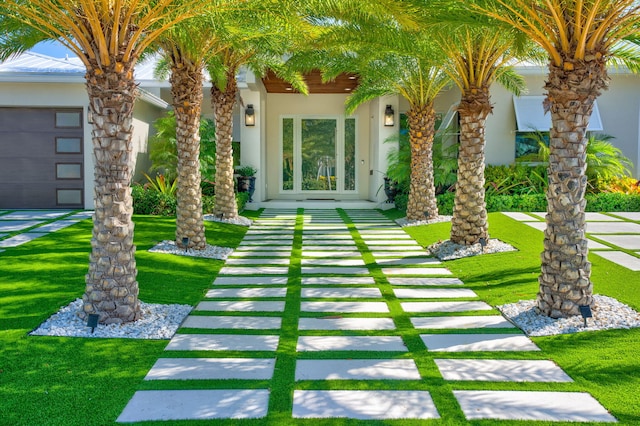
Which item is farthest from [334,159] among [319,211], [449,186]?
[449,186]

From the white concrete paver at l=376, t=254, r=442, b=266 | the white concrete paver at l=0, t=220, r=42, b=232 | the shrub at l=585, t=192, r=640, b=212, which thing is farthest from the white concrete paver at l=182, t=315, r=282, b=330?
the shrub at l=585, t=192, r=640, b=212

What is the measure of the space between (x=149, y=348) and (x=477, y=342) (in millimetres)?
3196

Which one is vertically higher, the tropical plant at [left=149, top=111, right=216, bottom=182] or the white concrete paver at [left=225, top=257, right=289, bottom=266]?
the tropical plant at [left=149, top=111, right=216, bottom=182]

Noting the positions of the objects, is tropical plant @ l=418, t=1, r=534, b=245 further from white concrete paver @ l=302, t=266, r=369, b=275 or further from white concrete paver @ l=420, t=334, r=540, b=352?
white concrete paver @ l=420, t=334, r=540, b=352

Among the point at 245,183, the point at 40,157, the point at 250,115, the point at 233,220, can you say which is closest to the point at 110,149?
the point at 233,220

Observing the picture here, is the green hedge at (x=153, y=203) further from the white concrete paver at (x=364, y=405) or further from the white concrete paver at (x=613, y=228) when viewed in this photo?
the white concrete paver at (x=364, y=405)

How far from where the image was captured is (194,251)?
37.3 feet

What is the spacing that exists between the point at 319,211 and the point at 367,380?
47.4 feet

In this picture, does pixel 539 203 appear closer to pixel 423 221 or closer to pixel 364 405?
pixel 423 221

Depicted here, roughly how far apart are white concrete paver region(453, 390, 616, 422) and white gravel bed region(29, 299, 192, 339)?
319cm

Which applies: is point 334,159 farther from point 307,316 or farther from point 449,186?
point 307,316

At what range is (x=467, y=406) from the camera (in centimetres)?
460

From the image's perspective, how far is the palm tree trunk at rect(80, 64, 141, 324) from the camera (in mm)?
6633

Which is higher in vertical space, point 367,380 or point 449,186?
point 449,186
